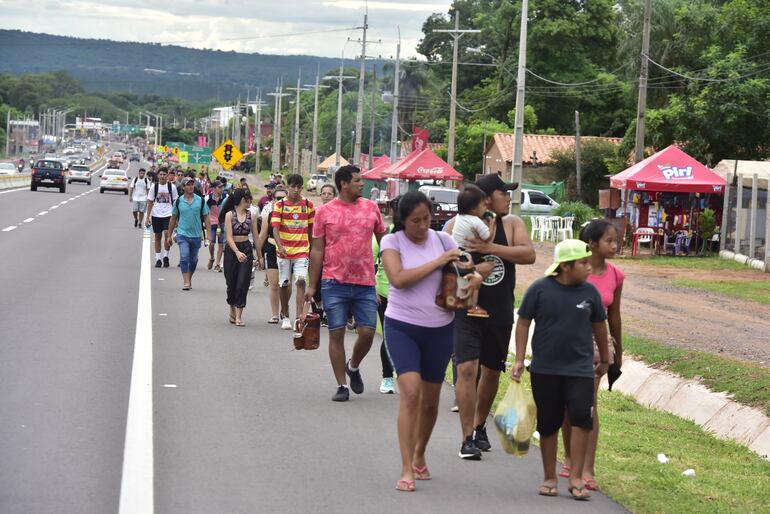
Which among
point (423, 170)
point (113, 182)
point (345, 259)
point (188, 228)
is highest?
point (423, 170)

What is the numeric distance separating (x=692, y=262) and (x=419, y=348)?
24016 mm

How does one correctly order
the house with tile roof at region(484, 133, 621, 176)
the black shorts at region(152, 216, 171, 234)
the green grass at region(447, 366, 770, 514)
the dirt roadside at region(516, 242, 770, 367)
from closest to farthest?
the green grass at region(447, 366, 770, 514)
the dirt roadside at region(516, 242, 770, 367)
the black shorts at region(152, 216, 171, 234)
the house with tile roof at region(484, 133, 621, 176)

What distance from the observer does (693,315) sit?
→ 1955 cm

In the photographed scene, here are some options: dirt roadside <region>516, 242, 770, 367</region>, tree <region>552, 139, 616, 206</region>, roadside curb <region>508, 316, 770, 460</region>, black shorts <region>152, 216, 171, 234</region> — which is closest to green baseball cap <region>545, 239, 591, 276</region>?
roadside curb <region>508, 316, 770, 460</region>

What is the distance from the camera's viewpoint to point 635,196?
32.5m

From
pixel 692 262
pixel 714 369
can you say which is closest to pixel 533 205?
pixel 692 262

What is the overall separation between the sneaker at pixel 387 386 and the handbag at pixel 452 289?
343 centimetres

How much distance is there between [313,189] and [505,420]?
246 ft

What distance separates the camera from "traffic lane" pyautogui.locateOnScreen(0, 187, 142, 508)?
716 cm

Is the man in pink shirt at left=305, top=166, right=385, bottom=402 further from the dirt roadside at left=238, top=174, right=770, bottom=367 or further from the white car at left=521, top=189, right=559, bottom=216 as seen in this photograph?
the white car at left=521, top=189, right=559, bottom=216

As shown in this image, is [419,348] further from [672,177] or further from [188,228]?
[672,177]

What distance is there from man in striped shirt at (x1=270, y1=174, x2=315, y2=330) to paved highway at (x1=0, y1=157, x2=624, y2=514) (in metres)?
0.76

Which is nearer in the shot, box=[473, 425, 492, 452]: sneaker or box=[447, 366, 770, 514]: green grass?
box=[447, 366, 770, 514]: green grass

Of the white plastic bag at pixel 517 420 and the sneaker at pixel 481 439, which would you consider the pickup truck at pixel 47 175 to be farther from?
the white plastic bag at pixel 517 420
